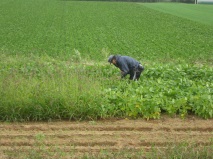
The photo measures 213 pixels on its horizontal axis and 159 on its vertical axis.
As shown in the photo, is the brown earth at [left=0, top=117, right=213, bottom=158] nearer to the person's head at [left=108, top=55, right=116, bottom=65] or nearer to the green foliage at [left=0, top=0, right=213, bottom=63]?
the person's head at [left=108, top=55, right=116, bottom=65]

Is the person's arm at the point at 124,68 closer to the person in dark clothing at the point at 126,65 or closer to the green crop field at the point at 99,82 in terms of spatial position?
the person in dark clothing at the point at 126,65

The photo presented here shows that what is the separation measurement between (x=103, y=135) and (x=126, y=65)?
10.8 feet

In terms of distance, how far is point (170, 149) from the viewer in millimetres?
5836

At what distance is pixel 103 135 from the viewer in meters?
6.82

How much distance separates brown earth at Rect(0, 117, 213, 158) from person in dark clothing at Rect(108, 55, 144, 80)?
2332 mm

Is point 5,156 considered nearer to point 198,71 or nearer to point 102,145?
point 102,145

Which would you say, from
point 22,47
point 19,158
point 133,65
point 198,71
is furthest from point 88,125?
point 22,47

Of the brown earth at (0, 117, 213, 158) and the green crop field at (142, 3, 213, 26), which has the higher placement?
the brown earth at (0, 117, 213, 158)

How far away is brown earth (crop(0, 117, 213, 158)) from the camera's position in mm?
6352

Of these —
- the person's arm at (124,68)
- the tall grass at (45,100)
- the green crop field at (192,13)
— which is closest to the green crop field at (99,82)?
the tall grass at (45,100)

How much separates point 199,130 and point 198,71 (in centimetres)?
470

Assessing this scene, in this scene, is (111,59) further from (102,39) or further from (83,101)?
(102,39)

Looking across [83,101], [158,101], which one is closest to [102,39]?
[158,101]

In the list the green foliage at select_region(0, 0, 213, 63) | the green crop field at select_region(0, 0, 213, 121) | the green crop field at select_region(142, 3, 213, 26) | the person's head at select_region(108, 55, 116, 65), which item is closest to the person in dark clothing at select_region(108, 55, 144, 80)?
the person's head at select_region(108, 55, 116, 65)
